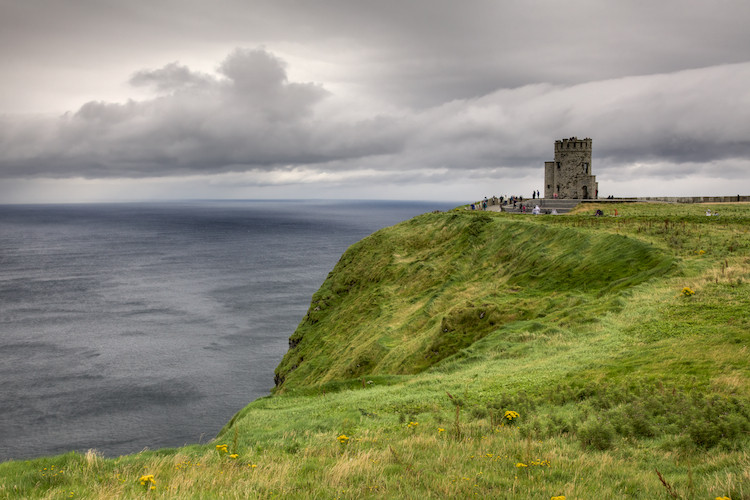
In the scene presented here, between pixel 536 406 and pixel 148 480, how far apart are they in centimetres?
991

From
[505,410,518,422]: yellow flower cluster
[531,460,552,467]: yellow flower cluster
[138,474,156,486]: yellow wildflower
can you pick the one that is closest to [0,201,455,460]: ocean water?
[138,474,156,486]: yellow wildflower

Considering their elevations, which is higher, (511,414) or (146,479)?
(146,479)

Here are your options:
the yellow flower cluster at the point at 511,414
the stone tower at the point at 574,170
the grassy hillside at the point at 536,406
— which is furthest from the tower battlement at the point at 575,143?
the yellow flower cluster at the point at 511,414

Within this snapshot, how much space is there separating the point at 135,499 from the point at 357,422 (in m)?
7.53

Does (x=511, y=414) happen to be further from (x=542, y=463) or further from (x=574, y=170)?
(x=574, y=170)

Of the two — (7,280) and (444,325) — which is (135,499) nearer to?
(444,325)

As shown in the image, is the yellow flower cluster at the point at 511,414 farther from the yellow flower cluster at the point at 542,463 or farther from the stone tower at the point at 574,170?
the stone tower at the point at 574,170

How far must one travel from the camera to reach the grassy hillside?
9070 mm

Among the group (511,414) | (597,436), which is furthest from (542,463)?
(511,414)

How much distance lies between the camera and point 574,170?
3204 inches

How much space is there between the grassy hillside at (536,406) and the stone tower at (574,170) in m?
45.9

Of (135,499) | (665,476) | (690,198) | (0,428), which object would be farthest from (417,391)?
(690,198)

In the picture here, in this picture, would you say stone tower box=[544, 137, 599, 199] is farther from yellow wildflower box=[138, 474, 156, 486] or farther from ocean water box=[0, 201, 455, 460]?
yellow wildflower box=[138, 474, 156, 486]

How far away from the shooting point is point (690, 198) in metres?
67.6
